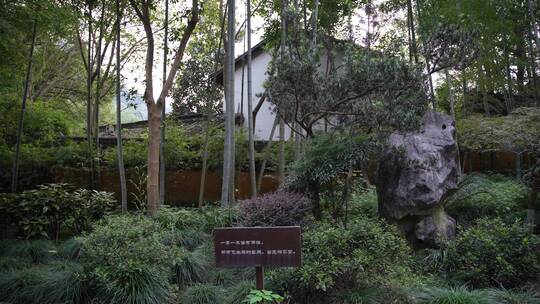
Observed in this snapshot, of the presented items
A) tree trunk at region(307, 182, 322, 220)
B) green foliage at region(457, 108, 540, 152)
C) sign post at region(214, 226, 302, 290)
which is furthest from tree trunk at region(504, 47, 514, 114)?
sign post at region(214, 226, 302, 290)

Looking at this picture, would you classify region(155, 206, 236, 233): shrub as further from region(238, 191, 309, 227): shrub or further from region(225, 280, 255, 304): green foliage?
region(225, 280, 255, 304): green foliage

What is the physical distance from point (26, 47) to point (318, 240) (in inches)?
262

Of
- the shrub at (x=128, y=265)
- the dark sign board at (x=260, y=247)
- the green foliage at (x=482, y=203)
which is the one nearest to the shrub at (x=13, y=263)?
the shrub at (x=128, y=265)

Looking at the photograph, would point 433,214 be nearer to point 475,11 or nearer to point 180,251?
point 180,251

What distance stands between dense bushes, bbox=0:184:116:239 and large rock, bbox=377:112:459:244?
480 centimetres

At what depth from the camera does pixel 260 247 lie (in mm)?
3791

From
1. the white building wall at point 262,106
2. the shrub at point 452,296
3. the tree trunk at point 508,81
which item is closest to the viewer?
the shrub at point 452,296

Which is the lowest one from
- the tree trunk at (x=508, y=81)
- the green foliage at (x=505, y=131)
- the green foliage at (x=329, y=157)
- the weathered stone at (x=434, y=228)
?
the weathered stone at (x=434, y=228)

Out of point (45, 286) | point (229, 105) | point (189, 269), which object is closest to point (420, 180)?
point (229, 105)

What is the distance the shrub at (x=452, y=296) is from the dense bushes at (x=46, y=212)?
539 cm

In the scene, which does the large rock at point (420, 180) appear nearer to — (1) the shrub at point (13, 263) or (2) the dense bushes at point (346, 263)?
(2) the dense bushes at point (346, 263)

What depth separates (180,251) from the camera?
4.93 metres

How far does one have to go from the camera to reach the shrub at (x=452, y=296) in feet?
13.2

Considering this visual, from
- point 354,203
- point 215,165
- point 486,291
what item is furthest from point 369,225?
point 215,165
